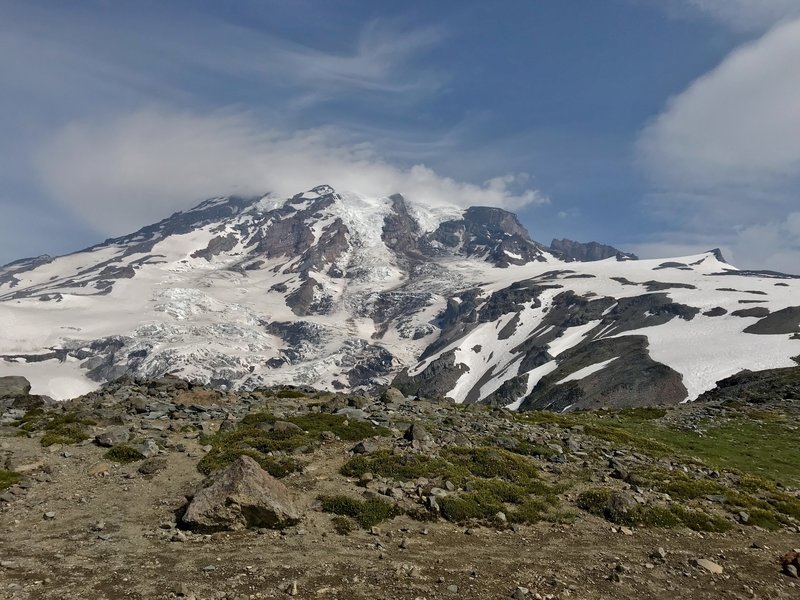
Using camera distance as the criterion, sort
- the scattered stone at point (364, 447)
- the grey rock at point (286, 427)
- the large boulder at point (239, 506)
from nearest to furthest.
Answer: the large boulder at point (239, 506) < the scattered stone at point (364, 447) < the grey rock at point (286, 427)

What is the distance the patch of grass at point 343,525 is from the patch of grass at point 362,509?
1.00 feet

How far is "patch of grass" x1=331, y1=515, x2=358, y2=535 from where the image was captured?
57.1 ft

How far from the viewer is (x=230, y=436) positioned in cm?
2684

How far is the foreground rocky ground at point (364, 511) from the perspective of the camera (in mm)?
14336

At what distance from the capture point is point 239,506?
55.7 feet

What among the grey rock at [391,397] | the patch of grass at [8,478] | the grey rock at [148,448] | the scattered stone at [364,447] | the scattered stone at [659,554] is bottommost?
the scattered stone at [659,554]

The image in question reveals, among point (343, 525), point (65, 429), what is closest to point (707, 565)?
point (343, 525)

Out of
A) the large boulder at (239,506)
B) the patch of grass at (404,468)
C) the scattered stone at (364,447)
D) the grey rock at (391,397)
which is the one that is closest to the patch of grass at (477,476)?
the patch of grass at (404,468)

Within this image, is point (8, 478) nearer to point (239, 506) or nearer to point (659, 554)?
point (239, 506)

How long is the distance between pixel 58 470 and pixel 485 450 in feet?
60.8

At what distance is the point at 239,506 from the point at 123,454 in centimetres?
957

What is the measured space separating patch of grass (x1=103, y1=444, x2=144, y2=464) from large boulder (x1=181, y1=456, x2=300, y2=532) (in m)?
7.38

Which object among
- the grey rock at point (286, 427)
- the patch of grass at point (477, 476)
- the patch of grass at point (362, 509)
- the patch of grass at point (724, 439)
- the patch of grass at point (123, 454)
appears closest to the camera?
the patch of grass at point (362, 509)

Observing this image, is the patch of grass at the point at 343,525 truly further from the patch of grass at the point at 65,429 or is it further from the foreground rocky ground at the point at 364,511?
the patch of grass at the point at 65,429
